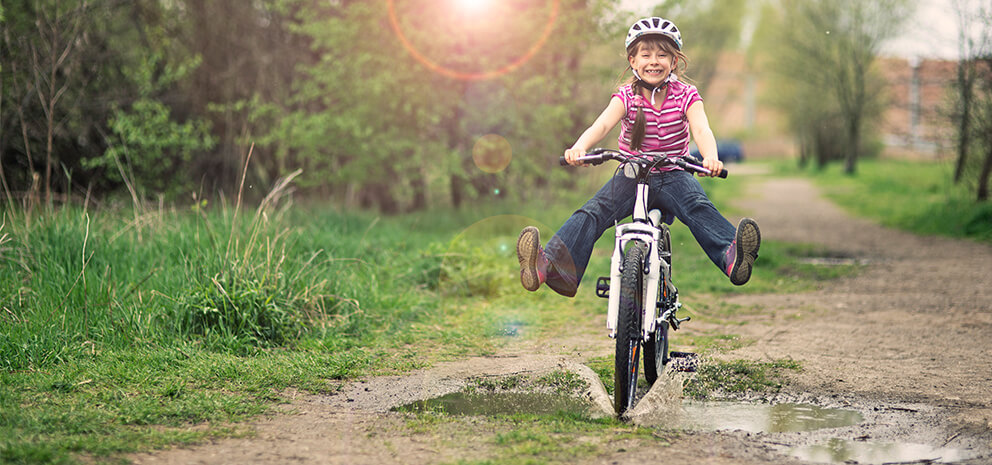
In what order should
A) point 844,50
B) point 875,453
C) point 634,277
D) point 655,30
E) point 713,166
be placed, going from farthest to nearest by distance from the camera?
point 844,50, point 655,30, point 713,166, point 634,277, point 875,453

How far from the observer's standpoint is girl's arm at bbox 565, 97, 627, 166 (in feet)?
14.0

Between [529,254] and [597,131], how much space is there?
2.30 feet

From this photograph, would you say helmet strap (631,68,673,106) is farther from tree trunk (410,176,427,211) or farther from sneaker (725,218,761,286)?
tree trunk (410,176,427,211)

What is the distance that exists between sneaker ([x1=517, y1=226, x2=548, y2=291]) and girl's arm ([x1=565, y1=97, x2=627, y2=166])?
0.40 metres

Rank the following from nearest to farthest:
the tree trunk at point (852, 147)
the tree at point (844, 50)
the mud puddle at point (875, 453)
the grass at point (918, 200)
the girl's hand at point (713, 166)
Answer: the mud puddle at point (875, 453)
the girl's hand at point (713, 166)
the grass at point (918, 200)
the tree at point (844, 50)
the tree trunk at point (852, 147)

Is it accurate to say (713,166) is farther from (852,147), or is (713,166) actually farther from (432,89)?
(852,147)

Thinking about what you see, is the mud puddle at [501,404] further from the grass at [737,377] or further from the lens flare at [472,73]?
the lens flare at [472,73]

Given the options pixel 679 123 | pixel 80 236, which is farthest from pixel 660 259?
pixel 80 236

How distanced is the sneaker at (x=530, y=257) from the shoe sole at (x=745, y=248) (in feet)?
3.02

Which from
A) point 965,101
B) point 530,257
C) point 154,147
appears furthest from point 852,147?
point 530,257

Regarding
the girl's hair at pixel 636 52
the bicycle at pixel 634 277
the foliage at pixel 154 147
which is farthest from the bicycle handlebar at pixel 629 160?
the foliage at pixel 154 147

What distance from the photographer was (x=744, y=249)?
432cm

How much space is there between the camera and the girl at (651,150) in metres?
4.48

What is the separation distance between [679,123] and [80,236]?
460 cm
